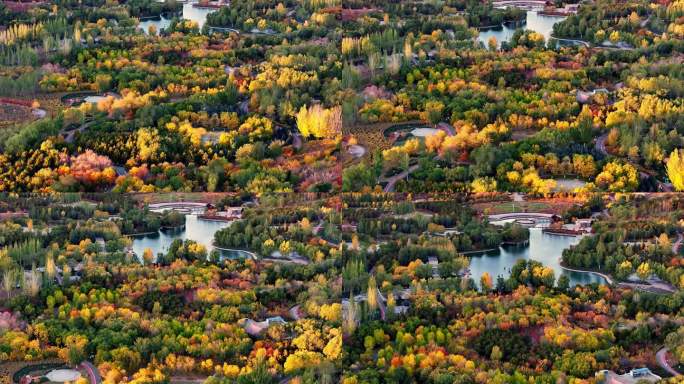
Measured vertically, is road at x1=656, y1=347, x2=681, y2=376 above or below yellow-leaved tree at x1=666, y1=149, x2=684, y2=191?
below

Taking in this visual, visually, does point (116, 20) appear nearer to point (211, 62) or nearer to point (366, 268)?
point (211, 62)

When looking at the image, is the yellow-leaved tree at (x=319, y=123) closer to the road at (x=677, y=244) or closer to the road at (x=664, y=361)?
the road at (x=677, y=244)

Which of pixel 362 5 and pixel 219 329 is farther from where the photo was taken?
pixel 362 5

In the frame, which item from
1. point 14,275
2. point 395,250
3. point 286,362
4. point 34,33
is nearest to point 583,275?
point 395,250

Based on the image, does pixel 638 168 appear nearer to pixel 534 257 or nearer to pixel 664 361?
pixel 534 257

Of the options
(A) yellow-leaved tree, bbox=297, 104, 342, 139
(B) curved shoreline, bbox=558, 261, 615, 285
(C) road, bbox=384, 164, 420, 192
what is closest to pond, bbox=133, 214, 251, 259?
(C) road, bbox=384, 164, 420, 192

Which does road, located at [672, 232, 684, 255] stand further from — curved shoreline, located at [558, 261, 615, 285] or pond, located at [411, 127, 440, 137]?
pond, located at [411, 127, 440, 137]
